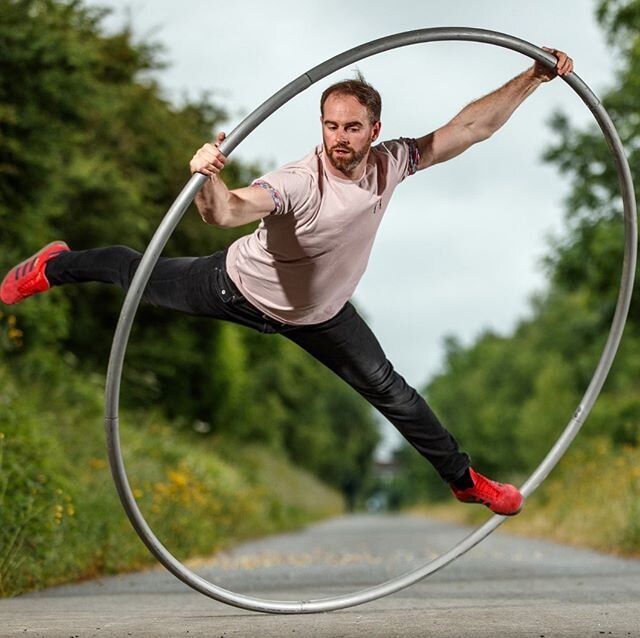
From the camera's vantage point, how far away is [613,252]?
2361 cm

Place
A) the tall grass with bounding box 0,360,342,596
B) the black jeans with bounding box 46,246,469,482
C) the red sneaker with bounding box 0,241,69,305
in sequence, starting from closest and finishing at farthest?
the black jeans with bounding box 46,246,469,482, the red sneaker with bounding box 0,241,69,305, the tall grass with bounding box 0,360,342,596

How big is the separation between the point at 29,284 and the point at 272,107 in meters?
2.18

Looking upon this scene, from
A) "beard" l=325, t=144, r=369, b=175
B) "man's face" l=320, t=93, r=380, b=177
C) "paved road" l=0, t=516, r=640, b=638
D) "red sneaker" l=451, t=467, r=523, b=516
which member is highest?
"man's face" l=320, t=93, r=380, b=177

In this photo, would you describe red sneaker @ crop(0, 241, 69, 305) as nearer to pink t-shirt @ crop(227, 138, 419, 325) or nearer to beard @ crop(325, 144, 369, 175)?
pink t-shirt @ crop(227, 138, 419, 325)

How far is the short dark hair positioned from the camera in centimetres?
666

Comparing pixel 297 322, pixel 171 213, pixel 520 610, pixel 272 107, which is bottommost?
pixel 520 610

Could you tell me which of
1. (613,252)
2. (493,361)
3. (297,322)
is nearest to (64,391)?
(613,252)

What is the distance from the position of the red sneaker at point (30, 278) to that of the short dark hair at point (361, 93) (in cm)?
212

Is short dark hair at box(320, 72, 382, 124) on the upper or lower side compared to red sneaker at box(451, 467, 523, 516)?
upper

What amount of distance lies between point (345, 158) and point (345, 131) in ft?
0.48

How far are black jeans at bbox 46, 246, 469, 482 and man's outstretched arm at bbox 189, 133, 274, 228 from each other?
0.94 meters

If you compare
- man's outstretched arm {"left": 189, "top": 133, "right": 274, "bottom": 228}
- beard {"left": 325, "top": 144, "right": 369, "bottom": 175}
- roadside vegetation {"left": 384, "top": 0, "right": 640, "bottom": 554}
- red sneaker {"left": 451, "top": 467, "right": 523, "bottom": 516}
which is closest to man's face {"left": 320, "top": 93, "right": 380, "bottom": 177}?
beard {"left": 325, "top": 144, "right": 369, "bottom": 175}

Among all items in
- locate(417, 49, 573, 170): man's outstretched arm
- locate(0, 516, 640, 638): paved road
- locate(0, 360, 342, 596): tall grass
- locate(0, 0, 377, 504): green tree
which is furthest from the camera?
locate(0, 0, 377, 504): green tree

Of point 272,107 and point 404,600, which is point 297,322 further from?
point 404,600
